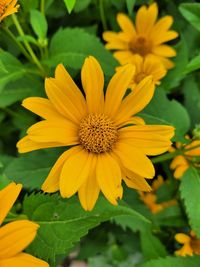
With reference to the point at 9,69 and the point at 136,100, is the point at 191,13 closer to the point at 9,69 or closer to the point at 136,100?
the point at 136,100

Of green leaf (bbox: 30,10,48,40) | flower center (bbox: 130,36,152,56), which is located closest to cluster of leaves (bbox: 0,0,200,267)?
green leaf (bbox: 30,10,48,40)

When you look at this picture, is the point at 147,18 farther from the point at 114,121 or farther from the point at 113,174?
the point at 113,174

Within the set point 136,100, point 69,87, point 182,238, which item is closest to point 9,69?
point 69,87

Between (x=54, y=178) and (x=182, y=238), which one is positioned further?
(x=182, y=238)

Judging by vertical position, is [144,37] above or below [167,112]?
above

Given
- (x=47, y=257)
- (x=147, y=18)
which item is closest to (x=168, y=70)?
(x=147, y=18)

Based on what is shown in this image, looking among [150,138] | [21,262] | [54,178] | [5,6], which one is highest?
[5,6]

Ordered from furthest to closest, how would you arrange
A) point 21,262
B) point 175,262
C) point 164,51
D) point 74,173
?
point 164,51 < point 175,262 < point 74,173 < point 21,262
